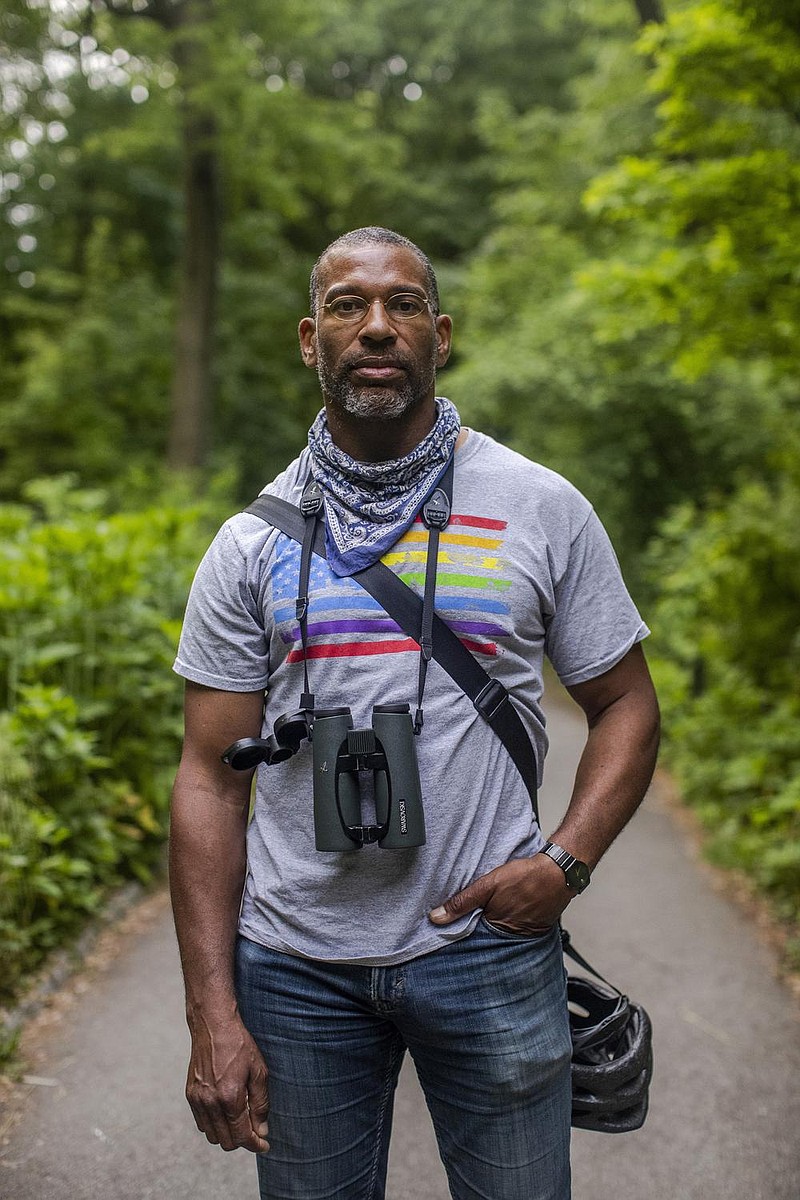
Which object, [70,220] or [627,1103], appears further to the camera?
[70,220]

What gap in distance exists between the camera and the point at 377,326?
194 centimetres

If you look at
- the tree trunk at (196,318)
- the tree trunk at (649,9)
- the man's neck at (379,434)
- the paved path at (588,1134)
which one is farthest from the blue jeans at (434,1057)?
the tree trunk at (196,318)

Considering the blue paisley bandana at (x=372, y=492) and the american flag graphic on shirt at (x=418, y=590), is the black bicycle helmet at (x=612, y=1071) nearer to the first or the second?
the american flag graphic on shirt at (x=418, y=590)

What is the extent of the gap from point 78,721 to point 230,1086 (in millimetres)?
3973

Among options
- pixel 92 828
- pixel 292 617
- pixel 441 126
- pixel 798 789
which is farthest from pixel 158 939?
pixel 441 126

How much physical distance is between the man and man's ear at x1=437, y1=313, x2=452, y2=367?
0.28ft

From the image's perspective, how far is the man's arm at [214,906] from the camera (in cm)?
187

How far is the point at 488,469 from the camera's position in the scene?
1.99m

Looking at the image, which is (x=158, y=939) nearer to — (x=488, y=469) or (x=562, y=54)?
(x=488, y=469)

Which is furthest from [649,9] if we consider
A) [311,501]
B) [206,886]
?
[206,886]

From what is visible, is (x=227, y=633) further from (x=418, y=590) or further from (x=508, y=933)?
(x=508, y=933)

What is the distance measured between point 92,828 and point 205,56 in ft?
32.1

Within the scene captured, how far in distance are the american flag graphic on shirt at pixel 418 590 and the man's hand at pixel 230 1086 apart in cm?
66

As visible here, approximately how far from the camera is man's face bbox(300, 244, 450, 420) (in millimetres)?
1943
